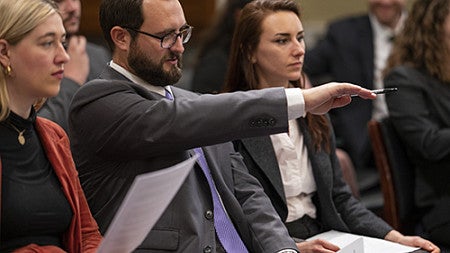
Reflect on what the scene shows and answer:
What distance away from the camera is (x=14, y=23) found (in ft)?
6.63

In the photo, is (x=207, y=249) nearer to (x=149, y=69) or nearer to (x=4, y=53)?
(x=149, y=69)

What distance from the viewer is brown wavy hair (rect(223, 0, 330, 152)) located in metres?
2.84

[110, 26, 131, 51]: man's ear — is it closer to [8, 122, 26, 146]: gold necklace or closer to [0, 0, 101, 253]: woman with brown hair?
[0, 0, 101, 253]: woman with brown hair

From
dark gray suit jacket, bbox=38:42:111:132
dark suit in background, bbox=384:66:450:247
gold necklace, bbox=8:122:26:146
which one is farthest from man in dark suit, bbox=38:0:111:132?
dark suit in background, bbox=384:66:450:247

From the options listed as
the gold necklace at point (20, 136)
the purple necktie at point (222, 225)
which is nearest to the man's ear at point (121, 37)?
the purple necktie at point (222, 225)

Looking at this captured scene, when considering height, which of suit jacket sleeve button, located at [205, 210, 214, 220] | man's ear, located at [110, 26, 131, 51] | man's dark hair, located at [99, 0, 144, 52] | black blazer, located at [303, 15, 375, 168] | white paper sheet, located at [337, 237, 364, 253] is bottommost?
black blazer, located at [303, 15, 375, 168]

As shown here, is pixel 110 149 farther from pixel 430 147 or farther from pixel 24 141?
pixel 430 147

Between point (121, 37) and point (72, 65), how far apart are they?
1.13m

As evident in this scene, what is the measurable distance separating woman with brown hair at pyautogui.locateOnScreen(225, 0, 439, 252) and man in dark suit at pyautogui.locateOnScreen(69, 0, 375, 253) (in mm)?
292

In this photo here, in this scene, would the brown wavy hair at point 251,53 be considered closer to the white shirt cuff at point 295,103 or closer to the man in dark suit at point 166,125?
the man in dark suit at point 166,125

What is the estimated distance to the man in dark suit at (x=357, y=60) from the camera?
4.57 meters

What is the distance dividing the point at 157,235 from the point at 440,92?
1.48 m

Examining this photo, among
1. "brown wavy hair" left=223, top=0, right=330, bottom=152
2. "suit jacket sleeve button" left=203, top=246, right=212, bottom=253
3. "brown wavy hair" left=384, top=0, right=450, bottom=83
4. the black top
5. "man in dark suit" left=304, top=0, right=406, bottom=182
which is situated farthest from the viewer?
"man in dark suit" left=304, top=0, right=406, bottom=182

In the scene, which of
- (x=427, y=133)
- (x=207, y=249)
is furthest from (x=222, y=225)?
(x=427, y=133)
